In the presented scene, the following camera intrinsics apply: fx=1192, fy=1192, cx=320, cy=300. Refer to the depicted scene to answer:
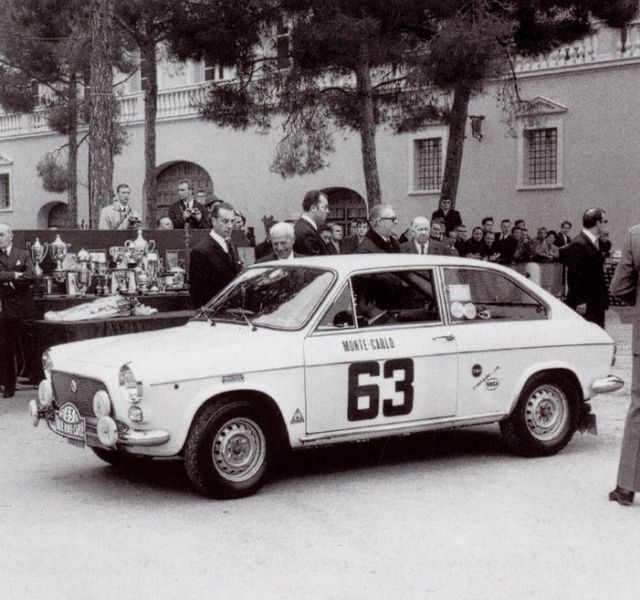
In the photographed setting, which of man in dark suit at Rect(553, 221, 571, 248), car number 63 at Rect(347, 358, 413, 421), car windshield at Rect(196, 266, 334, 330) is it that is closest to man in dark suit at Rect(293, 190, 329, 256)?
car windshield at Rect(196, 266, 334, 330)

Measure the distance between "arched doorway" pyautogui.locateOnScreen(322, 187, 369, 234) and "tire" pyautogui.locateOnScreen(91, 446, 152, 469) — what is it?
80.2 feet

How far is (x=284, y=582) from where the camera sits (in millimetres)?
5449

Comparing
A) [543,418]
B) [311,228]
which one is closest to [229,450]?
[543,418]

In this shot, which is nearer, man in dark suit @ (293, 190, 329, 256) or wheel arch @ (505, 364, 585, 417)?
wheel arch @ (505, 364, 585, 417)

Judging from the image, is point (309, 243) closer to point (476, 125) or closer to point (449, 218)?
point (449, 218)

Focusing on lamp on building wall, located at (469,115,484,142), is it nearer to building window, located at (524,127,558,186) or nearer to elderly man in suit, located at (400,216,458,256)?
A: building window, located at (524,127,558,186)

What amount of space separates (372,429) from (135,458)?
6.19ft

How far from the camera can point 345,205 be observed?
33312 mm

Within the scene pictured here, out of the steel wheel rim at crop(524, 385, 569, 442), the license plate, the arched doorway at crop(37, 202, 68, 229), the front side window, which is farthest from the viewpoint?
the arched doorway at crop(37, 202, 68, 229)

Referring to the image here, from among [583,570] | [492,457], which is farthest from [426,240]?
[583,570]

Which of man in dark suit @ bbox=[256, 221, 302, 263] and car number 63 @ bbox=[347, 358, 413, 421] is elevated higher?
man in dark suit @ bbox=[256, 221, 302, 263]

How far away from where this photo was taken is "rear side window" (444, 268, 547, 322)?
829cm

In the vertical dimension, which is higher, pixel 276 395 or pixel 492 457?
pixel 276 395

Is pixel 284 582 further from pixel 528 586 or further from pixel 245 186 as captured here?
pixel 245 186
